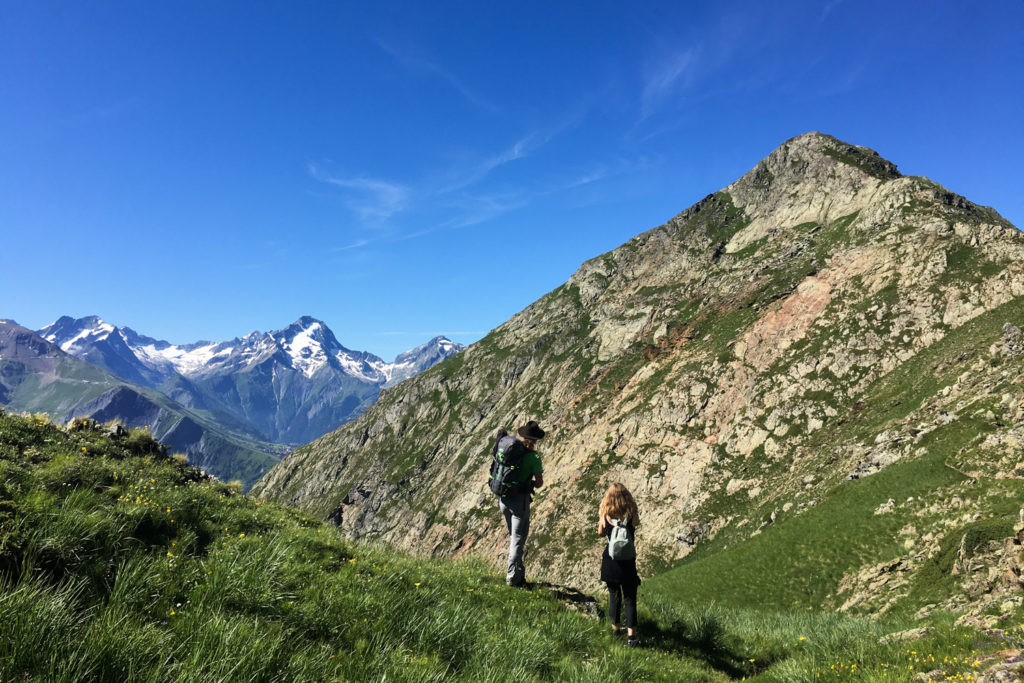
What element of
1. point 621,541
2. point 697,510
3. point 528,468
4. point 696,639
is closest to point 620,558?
point 621,541

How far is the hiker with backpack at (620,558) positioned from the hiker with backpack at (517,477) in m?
1.85

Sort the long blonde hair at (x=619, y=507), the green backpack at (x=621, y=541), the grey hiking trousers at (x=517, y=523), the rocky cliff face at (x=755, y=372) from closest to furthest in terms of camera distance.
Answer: the green backpack at (x=621, y=541) < the long blonde hair at (x=619, y=507) < the grey hiking trousers at (x=517, y=523) < the rocky cliff face at (x=755, y=372)

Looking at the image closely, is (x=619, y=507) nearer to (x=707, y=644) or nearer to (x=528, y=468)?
(x=528, y=468)

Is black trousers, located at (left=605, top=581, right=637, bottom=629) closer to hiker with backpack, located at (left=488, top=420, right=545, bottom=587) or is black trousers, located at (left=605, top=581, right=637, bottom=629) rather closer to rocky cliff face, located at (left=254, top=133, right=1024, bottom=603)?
hiker with backpack, located at (left=488, top=420, right=545, bottom=587)

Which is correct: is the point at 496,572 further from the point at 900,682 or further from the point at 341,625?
the point at 900,682

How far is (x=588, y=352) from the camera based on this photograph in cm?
11556

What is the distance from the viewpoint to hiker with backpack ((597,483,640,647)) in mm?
9281

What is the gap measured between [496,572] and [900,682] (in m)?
7.78

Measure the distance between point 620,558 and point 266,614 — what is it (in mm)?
7208

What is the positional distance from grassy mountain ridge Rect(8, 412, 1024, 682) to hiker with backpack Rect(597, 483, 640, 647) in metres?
0.73

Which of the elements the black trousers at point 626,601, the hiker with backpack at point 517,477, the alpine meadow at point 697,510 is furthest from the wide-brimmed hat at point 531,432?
the black trousers at point 626,601

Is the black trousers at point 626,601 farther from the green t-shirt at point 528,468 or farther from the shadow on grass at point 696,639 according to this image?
the green t-shirt at point 528,468

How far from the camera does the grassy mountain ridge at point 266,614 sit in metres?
3.51

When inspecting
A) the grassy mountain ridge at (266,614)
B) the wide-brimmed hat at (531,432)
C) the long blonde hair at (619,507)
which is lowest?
the grassy mountain ridge at (266,614)
